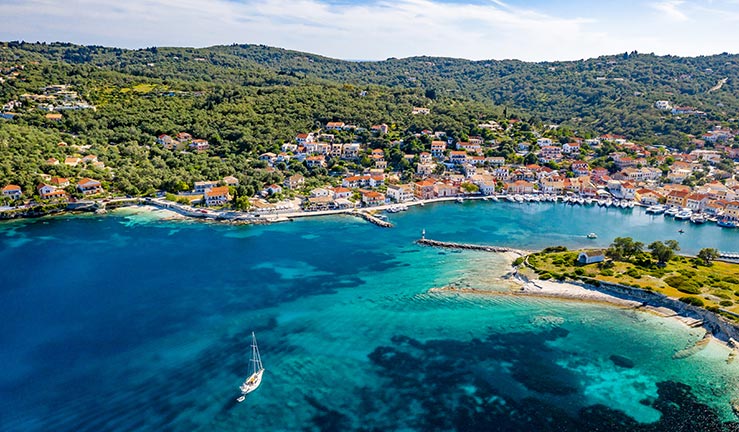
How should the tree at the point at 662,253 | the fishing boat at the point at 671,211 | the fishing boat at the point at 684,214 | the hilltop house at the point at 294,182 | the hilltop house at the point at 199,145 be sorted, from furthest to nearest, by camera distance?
the hilltop house at the point at 199,145 < the hilltop house at the point at 294,182 < the fishing boat at the point at 671,211 < the fishing boat at the point at 684,214 < the tree at the point at 662,253

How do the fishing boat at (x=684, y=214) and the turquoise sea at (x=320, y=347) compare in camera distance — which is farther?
the fishing boat at (x=684, y=214)

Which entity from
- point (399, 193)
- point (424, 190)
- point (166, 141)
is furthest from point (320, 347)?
point (166, 141)

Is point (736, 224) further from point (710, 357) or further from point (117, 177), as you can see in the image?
point (117, 177)

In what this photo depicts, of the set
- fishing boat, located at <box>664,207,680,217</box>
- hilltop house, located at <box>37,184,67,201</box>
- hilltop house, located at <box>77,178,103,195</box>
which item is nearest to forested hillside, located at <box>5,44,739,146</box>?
fishing boat, located at <box>664,207,680,217</box>

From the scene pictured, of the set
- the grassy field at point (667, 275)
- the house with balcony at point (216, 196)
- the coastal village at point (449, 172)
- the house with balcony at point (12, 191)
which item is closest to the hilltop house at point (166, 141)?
the coastal village at point (449, 172)

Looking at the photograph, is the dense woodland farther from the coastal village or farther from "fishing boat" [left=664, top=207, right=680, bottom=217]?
"fishing boat" [left=664, top=207, right=680, bottom=217]

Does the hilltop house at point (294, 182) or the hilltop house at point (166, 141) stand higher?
the hilltop house at point (166, 141)

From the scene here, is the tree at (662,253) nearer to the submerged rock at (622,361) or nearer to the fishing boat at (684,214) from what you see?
the submerged rock at (622,361)
